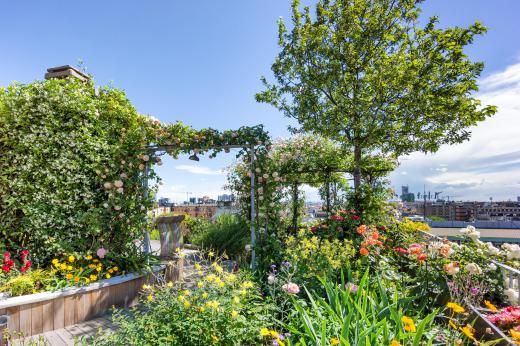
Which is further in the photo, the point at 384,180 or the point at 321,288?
the point at 384,180

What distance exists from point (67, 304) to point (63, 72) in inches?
140

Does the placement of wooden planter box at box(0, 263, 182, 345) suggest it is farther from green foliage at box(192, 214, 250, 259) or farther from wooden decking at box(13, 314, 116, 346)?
green foliage at box(192, 214, 250, 259)

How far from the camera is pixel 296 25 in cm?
602

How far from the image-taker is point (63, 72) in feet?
14.9

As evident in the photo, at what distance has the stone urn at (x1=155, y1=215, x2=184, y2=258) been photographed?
5.88 metres

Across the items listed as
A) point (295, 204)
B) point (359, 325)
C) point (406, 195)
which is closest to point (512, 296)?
point (359, 325)

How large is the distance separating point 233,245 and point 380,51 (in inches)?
195

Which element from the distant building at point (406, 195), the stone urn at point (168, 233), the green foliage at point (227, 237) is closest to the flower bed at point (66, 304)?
the stone urn at point (168, 233)

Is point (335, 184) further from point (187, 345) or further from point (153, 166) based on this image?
point (187, 345)

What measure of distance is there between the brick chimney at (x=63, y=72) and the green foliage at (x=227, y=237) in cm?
391

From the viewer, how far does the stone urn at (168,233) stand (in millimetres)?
5883

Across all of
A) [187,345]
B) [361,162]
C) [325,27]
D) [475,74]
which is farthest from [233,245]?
[475,74]

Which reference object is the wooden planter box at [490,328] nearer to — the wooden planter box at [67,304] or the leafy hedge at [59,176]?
the wooden planter box at [67,304]

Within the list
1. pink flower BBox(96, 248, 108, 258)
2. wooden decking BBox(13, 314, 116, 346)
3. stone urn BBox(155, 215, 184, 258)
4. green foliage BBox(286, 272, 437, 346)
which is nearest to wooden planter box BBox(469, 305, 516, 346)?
green foliage BBox(286, 272, 437, 346)
